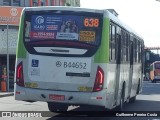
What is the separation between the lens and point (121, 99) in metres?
15.5

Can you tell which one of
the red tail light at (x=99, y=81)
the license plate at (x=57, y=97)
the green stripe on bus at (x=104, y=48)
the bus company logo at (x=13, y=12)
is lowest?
the license plate at (x=57, y=97)

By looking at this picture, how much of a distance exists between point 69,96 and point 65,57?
1.05m

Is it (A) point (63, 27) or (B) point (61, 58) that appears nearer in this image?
(B) point (61, 58)

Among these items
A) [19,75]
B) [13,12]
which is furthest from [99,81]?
[13,12]

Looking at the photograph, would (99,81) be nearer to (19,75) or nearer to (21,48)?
(19,75)

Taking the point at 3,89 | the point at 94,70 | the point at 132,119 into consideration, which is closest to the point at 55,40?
the point at 94,70

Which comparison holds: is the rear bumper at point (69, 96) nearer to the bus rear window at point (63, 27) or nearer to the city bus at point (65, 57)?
the city bus at point (65, 57)

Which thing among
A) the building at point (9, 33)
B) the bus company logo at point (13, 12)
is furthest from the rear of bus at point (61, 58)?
the bus company logo at point (13, 12)

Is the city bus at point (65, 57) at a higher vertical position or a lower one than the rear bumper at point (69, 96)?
higher

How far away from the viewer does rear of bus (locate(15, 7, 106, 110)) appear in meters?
11.7

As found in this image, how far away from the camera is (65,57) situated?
1192cm

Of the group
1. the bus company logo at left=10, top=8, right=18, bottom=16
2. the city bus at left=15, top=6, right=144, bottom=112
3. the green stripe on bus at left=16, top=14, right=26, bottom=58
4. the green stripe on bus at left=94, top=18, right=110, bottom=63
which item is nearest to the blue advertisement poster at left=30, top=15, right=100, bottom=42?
the city bus at left=15, top=6, right=144, bottom=112

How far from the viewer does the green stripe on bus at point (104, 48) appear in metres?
11.8

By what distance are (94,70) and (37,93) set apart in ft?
5.44
